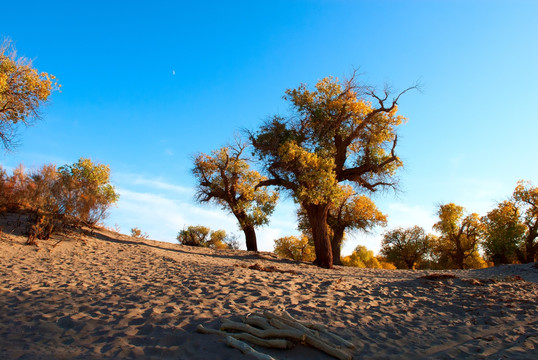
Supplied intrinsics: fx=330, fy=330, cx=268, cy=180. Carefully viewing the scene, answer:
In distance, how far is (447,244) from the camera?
105ft

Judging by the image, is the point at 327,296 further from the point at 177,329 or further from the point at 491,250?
the point at 491,250

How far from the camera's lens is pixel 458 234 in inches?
1198

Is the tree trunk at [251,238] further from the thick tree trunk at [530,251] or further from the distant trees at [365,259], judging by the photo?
the distant trees at [365,259]

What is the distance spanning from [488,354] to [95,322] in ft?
21.9

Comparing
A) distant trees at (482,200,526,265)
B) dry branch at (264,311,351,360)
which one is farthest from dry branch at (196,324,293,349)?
distant trees at (482,200,526,265)

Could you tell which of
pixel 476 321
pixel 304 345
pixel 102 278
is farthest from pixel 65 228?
pixel 476 321

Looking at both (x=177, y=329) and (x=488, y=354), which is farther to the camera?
(x=177, y=329)

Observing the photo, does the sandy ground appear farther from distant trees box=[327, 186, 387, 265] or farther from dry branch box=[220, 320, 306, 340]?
distant trees box=[327, 186, 387, 265]

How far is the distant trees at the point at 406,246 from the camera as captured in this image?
116 feet

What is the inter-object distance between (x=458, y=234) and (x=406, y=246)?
616cm

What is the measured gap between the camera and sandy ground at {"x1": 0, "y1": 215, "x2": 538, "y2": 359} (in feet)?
17.0

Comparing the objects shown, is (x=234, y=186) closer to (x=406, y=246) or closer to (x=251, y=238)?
(x=251, y=238)

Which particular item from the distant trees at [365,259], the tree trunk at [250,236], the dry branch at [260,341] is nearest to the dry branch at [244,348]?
the dry branch at [260,341]

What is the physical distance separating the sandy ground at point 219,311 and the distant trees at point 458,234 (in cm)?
2210
